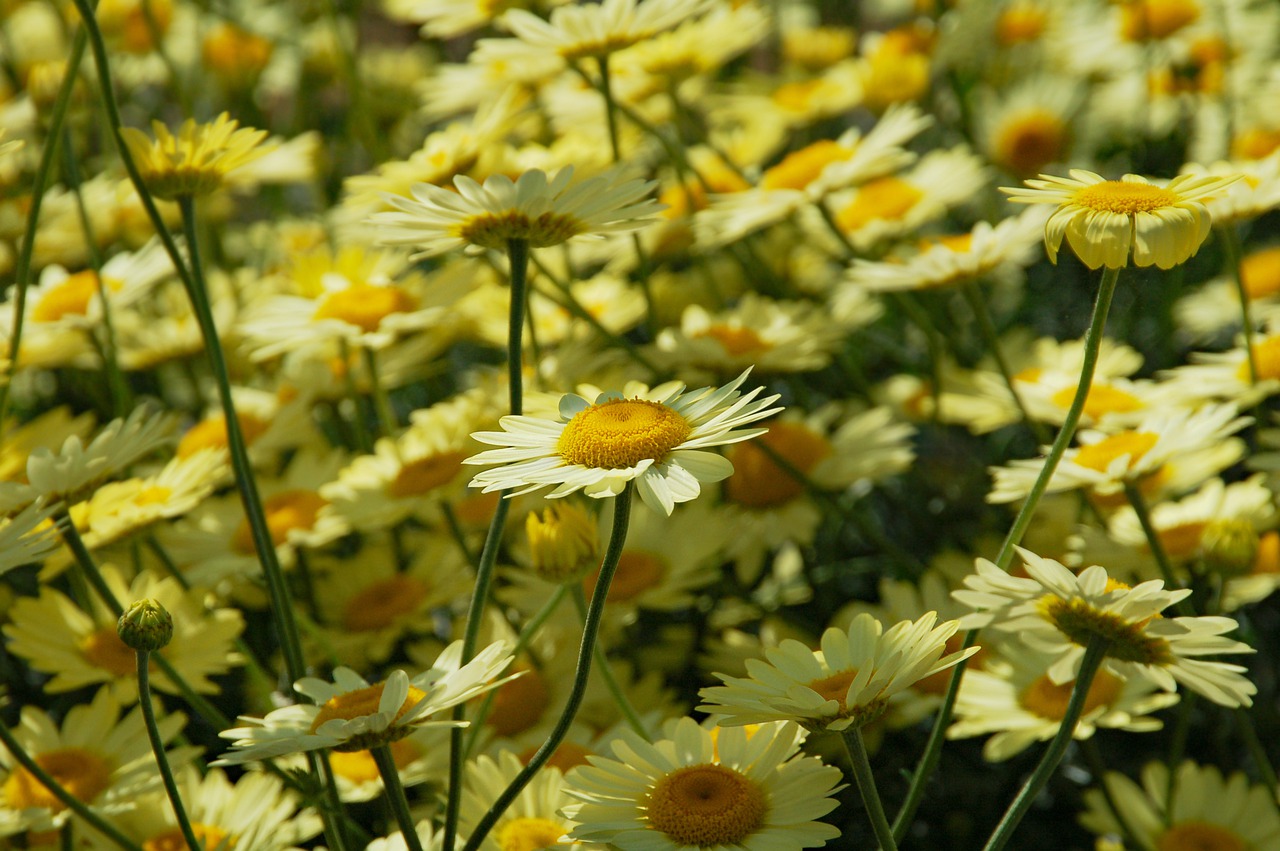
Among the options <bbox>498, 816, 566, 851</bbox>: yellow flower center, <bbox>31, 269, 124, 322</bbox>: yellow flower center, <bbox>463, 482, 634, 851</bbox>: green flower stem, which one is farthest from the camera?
<bbox>31, 269, 124, 322</bbox>: yellow flower center

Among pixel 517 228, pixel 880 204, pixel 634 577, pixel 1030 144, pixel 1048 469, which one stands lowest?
pixel 634 577

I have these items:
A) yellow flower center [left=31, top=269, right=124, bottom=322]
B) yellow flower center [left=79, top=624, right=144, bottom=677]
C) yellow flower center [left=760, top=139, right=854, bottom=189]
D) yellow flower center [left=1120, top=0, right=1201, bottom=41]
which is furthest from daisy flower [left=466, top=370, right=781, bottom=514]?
yellow flower center [left=1120, top=0, right=1201, bottom=41]

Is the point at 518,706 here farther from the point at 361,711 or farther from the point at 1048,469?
the point at 1048,469

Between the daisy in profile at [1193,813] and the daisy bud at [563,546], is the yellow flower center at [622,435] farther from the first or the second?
the daisy in profile at [1193,813]

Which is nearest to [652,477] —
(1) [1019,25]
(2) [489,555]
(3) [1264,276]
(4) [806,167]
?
(2) [489,555]

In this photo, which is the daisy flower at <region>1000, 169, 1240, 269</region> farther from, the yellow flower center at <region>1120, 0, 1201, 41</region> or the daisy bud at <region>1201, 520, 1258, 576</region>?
the yellow flower center at <region>1120, 0, 1201, 41</region>

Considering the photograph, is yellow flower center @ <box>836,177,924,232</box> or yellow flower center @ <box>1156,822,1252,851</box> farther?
yellow flower center @ <box>836,177,924,232</box>
